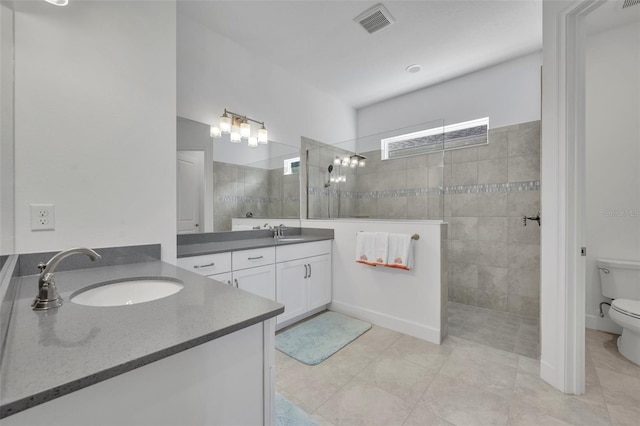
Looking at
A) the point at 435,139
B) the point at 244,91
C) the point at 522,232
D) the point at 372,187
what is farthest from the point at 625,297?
the point at 244,91

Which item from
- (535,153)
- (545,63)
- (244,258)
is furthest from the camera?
(535,153)

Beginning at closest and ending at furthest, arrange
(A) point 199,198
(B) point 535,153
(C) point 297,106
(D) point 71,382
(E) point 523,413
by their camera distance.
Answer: (D) point 71,382
(E) point 523,413
(A) point 199,198
(B) point 535,153
(C) point 297,106

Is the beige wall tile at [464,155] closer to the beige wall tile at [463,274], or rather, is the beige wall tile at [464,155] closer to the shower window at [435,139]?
the shower window at [435,139]

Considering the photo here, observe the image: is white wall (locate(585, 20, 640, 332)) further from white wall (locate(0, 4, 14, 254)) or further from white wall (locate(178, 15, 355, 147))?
white wall (locate(0, 4, 14, 254))

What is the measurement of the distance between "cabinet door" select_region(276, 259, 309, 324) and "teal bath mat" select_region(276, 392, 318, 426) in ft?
2.76

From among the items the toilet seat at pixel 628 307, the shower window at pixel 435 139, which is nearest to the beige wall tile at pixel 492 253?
the toilet seat at pixel 628 307

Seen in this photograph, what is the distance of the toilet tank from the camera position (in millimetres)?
2293

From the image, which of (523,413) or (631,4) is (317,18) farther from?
(523,413)

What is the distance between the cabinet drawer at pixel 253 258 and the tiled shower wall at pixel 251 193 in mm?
496

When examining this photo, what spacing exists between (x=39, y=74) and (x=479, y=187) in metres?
3.72

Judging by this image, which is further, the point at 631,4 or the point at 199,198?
the point at 199,198

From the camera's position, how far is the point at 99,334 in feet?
2.22

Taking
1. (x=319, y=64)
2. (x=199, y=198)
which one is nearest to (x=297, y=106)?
(x=319, y=64)

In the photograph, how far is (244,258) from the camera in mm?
2184
